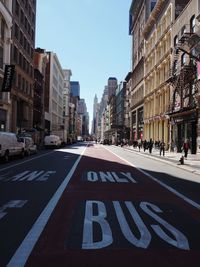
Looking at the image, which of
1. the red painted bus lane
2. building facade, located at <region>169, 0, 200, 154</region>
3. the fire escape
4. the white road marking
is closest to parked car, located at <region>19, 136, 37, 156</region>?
building facade, located at <region>169, 0, 200, 154</region>

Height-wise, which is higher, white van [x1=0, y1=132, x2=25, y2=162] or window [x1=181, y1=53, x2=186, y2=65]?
window [x1=181, y1=53, x2=186, y2=65]

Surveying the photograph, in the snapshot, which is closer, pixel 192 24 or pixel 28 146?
pixel 28 146

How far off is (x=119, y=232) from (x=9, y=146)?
75.7 ft

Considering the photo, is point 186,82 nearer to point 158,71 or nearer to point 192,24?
point 192,24

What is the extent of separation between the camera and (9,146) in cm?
3008

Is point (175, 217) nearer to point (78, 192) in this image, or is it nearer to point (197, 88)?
point (78, 192)

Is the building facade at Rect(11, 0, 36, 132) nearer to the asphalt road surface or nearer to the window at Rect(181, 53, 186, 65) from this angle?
the window at Rect(181, 53, 186, 65)

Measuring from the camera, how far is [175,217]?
9648mm

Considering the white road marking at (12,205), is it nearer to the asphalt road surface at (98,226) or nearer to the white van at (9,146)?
the asphalt road surface at (98,226)

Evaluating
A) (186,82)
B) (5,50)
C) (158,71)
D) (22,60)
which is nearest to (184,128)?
(186,82)

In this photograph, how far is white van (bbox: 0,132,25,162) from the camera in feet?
92.7

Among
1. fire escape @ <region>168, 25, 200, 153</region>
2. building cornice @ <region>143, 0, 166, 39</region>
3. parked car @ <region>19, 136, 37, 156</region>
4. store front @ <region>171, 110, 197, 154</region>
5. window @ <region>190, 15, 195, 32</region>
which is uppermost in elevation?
building cornice @ <region>143, 0, 166, 39</region>

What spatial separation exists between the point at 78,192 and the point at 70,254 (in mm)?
7285

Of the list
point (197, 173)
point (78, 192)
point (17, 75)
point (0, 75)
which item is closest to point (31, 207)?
point (78, 192)
